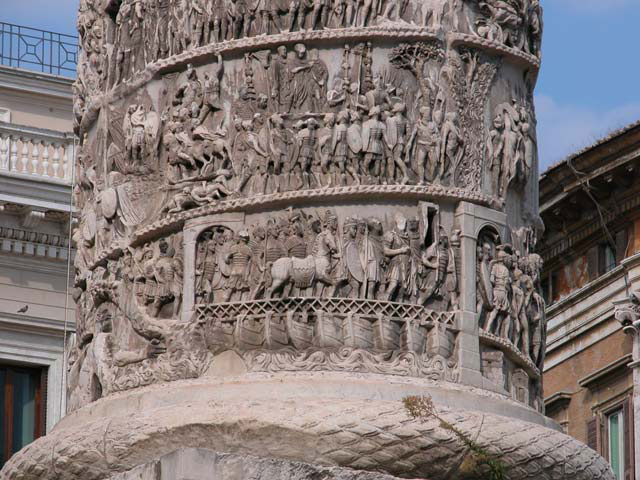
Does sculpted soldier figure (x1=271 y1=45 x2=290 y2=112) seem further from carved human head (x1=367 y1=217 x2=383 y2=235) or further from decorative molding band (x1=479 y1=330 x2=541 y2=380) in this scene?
decorative molding band (x1=479 y1=330 x2=541 y2=380)

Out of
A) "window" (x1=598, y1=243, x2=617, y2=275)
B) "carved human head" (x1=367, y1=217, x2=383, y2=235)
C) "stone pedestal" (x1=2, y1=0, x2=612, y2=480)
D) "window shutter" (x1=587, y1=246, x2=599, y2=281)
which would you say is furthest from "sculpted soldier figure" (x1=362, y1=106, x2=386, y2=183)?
"window shutter" (x1=587, y1=246, x2=599, y2=281)

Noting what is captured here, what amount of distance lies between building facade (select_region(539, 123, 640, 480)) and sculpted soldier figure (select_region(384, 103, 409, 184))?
17.9 metres

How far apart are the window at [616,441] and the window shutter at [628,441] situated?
0.37ft

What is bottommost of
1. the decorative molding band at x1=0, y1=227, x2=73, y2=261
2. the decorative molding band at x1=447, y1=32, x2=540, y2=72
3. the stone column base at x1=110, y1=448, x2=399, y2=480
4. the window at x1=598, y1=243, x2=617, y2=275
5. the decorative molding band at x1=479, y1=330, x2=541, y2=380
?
the stone column base at x1=110, y1=448, x2=399, y2=480

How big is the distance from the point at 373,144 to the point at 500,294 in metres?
1.10

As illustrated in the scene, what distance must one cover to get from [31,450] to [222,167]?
1.90 meters

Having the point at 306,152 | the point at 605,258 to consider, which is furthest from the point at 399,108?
the point at 605,258

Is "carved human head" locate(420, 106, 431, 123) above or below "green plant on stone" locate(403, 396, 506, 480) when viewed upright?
above

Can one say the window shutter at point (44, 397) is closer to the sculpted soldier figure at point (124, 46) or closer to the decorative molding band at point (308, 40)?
the sculpted soldier figure at point (124, 46)

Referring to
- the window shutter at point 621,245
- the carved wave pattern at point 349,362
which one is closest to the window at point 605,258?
the window shutter at point 621,245

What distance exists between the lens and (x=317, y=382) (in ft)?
48.1

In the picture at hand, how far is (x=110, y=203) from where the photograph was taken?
52.0 feet

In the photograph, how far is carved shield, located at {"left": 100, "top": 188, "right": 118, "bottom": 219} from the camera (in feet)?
51.9

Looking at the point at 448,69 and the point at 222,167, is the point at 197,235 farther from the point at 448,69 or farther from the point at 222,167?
the point at 448,69
